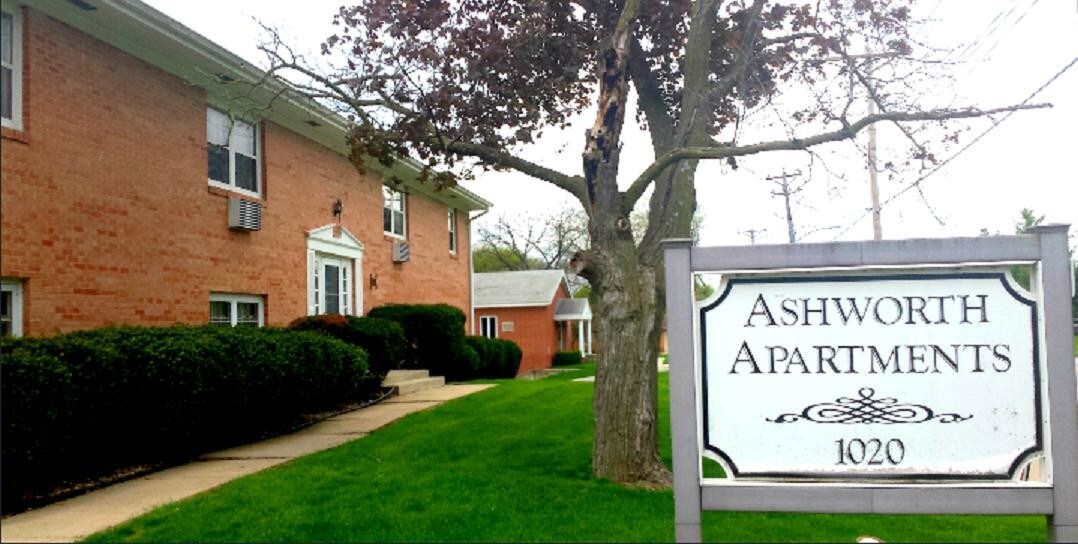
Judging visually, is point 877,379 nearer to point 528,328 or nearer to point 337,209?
point 337,209

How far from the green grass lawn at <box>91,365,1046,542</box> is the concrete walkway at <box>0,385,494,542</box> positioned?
1.22 ft

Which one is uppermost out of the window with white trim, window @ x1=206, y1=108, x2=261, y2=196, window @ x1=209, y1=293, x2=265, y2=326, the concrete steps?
window @ x1=206, y1=108, x2=261, y2=196

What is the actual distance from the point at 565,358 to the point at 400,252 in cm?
2125

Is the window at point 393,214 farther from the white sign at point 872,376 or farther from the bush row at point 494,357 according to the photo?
the white sign at point 872,376

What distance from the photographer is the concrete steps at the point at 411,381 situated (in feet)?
50.6

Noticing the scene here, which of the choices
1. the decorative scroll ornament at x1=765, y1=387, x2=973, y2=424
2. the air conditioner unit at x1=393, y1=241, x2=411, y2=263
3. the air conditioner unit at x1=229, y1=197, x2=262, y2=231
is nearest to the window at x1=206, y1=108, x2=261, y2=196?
the air conditioner unit at x1=229, y1=197, x2=262, y2=231

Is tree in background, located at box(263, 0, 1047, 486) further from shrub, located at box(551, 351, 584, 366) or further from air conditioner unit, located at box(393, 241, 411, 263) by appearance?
shrub, located at box(551, 351, 584, 366)

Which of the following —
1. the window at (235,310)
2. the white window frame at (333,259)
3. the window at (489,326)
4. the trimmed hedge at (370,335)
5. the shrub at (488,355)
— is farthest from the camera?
the window at (489,326)

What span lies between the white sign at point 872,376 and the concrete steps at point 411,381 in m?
11.3

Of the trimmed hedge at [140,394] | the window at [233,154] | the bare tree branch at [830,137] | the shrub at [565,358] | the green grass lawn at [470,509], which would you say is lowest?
the shrub at [565,358]

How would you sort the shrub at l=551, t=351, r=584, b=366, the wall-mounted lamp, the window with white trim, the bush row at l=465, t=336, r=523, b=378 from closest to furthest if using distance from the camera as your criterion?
1. the window with white trim
2. the wall-mounted lamp
3. the bush row at l=465, t=336, r=523, b=378
4. the shrub at l=551, t=351, r=584, b=366

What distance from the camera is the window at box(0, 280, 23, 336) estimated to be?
9.10m

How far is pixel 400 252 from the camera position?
20.6 m

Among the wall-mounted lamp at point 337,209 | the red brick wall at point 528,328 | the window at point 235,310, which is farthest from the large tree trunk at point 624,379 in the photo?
the red brick wall at point 528,328
